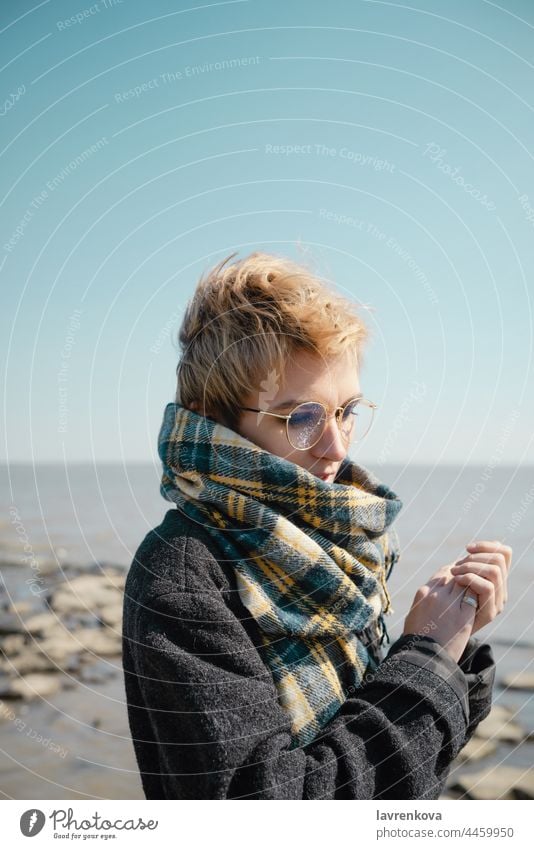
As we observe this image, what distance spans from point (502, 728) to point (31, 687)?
3850mm

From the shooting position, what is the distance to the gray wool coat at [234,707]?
5.02ft

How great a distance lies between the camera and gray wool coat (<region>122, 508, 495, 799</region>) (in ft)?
5.02

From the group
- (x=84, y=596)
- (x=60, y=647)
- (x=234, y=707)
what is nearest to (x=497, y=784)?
(x=234, y=707)

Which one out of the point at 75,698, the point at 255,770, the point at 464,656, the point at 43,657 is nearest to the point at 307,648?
the point at 255,770

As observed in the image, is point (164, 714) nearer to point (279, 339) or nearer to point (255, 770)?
point (255, 770)

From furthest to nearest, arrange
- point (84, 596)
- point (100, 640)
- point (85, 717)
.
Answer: point (84, 596), point (100, 640), point (85, 717)

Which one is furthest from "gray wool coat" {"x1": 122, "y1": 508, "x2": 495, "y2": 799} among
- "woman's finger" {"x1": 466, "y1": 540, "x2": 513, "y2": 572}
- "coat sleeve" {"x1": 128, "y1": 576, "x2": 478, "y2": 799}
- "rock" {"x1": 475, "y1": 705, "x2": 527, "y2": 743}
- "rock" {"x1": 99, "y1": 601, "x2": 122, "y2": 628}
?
"rock" {"x1": 99, "y1": 601, "x2": 122, "y2": 628}

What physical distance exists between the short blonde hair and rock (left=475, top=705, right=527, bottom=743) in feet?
14.1

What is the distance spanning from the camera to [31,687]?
19.7 feet

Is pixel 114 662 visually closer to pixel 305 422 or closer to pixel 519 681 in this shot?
pixel 519 681

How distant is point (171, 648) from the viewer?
5.14 ft

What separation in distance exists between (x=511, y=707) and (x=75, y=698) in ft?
11.7

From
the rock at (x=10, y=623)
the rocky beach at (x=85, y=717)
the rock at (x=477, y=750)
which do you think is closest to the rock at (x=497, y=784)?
the rocky beach at (x=85, y=717)

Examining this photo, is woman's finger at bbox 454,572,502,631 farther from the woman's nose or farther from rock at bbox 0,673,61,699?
rock at bbox 0,673,61,699
